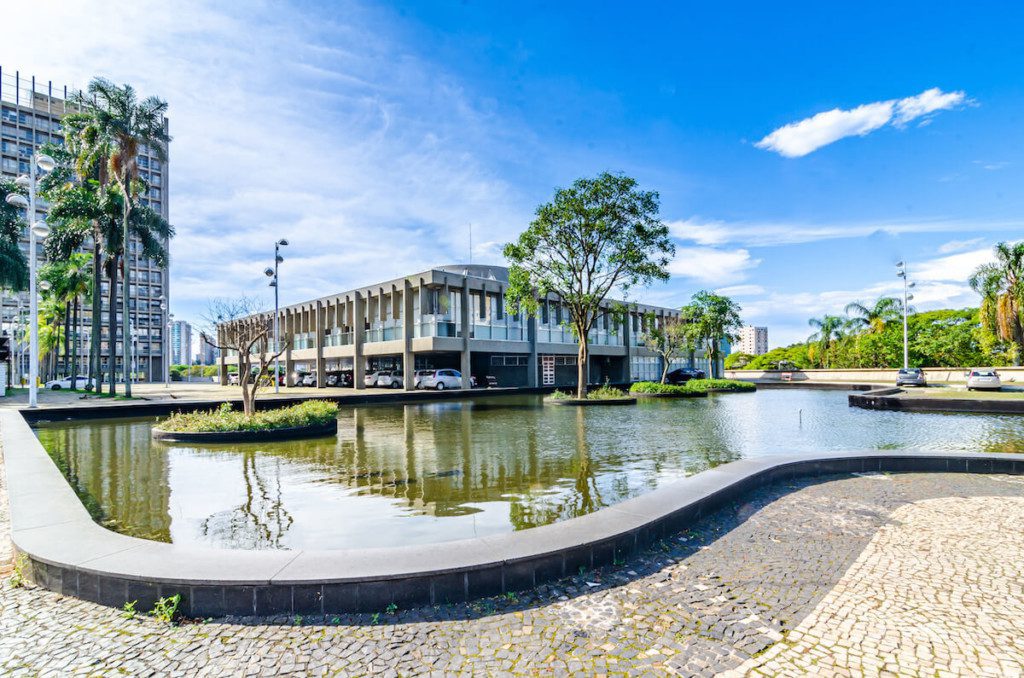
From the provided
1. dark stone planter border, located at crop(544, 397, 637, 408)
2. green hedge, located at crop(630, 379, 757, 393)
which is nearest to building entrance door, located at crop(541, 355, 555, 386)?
green hedge, located at crop(630, 379, 757, 393)

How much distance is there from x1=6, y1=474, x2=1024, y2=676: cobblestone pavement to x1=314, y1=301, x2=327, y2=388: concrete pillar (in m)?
43.6

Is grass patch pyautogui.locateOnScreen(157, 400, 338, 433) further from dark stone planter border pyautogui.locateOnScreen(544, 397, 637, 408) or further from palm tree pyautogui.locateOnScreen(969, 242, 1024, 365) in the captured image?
palm tree pyautogui.locateOnScreen(969, 242, 1024, 365)

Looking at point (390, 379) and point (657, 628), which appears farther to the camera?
point (390, 379)

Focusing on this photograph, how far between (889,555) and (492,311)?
117 feet

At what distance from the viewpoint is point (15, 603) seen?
153 inches

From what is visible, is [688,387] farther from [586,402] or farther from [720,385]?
[586,402]

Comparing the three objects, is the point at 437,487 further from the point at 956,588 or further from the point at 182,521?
the point at 956,588

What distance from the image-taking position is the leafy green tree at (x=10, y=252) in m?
31.1

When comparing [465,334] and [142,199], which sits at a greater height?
[142,199]

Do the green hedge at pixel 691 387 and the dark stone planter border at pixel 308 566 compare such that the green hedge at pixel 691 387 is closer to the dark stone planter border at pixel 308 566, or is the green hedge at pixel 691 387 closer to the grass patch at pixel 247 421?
the grass patch at pixel 247 421

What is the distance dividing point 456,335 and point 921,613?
108 ft

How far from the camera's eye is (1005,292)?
38938 millimetres

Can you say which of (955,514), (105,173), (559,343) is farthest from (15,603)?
(559,343)

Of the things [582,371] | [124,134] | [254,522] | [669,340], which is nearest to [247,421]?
[254,522]
